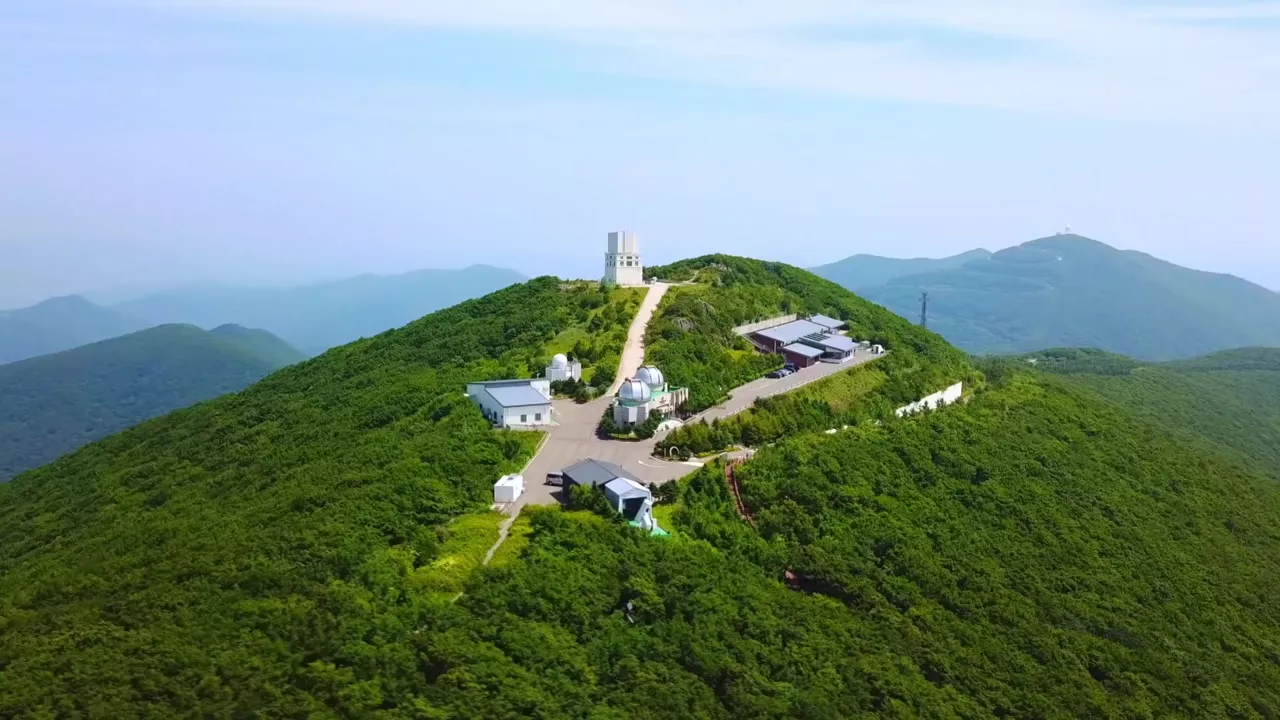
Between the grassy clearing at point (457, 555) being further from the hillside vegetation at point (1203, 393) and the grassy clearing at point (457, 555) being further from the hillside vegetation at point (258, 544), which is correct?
the hillside vegetation at point (1203, 393)

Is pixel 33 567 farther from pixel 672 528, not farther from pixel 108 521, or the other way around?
pixel 672 528

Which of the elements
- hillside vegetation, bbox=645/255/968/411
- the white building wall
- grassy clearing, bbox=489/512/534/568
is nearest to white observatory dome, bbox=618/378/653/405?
hillside vegetation, bbox=645/255/968/411

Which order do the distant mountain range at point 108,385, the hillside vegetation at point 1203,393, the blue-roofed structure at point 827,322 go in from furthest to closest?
the distant mountain range at point 108,385
the hillside vegetation at point 1203,393
the blue-roofed structure at point 827,322

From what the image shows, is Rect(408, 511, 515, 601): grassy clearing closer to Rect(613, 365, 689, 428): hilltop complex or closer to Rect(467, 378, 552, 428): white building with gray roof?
Rect(467, 378, 552, 428): white building with gray roof

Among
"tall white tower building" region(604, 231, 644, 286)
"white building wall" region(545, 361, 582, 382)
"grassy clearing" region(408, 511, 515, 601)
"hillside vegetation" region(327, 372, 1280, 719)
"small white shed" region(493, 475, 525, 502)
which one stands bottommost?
"hillside vegetation" region(327, 372, 1280, 719)

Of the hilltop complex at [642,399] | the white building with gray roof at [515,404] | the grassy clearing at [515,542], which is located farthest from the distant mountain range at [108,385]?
the grassy clearing at [515,542]

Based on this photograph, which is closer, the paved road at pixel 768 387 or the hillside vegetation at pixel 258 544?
the hillside vegetation at pixel 258 544
